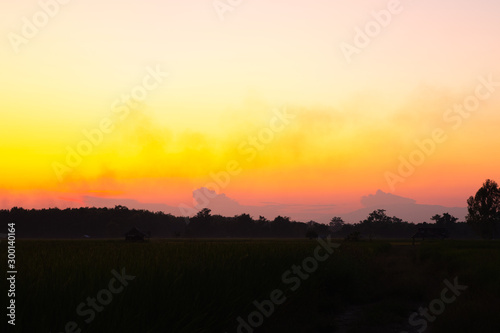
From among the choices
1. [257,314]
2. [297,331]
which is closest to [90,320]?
[257,314]

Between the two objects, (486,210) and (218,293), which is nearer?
(218,293)

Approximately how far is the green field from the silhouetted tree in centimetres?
15391

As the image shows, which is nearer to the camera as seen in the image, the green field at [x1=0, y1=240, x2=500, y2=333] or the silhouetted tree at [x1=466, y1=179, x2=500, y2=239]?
the green field at [x1=0, y1=240, x2=500, y2=333]

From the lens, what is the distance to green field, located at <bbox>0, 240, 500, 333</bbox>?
8422mm

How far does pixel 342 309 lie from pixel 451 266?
53.0ft

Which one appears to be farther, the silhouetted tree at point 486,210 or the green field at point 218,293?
the silhouetted tree at point 486,210

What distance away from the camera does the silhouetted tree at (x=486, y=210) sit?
164750 mm

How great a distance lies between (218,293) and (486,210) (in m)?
176

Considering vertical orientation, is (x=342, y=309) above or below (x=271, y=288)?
below

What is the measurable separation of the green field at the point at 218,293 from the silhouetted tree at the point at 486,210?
154 metres

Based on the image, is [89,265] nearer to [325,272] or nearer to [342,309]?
[342,309]

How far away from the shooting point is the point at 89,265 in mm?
11227

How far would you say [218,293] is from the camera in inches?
502

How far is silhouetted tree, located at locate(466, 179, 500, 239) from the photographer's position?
165 meters
